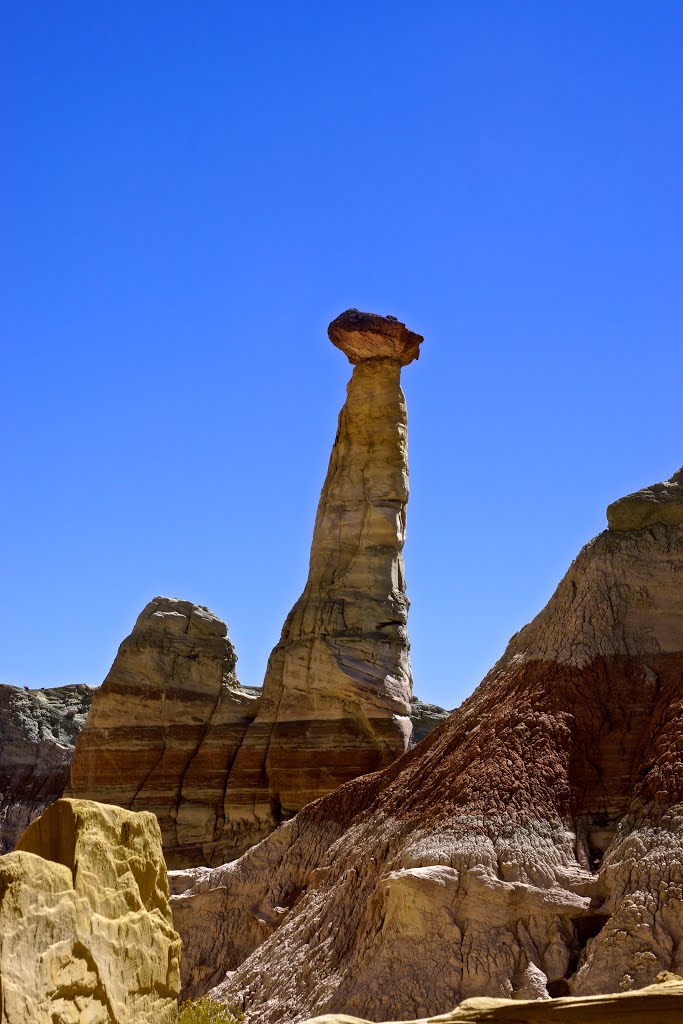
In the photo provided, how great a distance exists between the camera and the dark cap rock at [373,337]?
40656 mm

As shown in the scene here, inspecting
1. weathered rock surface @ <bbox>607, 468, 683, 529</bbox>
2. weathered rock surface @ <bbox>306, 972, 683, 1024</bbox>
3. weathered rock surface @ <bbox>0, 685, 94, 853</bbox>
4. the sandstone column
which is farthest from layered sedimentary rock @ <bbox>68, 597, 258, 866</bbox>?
weathered rock surface @ <bbox>306, 972, 683, 1024</bbox>

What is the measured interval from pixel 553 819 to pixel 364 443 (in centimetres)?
2154

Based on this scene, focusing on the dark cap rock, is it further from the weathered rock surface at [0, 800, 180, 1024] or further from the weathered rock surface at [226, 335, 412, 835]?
the weathered rock surface at [0, 800, 180, 1024]

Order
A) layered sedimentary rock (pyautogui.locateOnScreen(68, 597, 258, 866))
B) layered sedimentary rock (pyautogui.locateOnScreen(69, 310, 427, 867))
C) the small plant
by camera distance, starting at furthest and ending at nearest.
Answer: layered sedimentary rock (pyautogui.locateOnScreen(68, 597, 258, 866)) → layered sedimentary rock (pyautogui.locateOnScreen(69, 310, 427, 867)) → the small plant

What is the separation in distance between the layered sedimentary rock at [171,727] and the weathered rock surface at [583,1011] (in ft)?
79.5

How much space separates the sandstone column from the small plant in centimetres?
1431

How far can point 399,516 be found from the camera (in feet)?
128

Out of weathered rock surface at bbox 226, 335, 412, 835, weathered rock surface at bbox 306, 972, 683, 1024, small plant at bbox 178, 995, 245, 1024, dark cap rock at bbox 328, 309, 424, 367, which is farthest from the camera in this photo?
dark cap rock at bbox 328, 309, 424, 367

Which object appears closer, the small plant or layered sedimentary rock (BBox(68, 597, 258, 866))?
the small plant

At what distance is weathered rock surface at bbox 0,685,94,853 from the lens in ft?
152

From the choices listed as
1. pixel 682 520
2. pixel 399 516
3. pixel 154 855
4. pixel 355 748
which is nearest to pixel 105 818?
pixel 154 855

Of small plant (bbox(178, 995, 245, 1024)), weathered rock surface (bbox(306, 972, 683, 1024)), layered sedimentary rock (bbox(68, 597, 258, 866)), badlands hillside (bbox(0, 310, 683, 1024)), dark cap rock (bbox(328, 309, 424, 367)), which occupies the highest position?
dark cap rock (bbox(328, 309, 424, 367))

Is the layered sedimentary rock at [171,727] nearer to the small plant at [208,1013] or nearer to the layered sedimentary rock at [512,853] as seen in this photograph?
the layered sedimentary rock at [512,853]

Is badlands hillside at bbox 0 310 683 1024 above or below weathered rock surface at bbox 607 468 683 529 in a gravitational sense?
below
